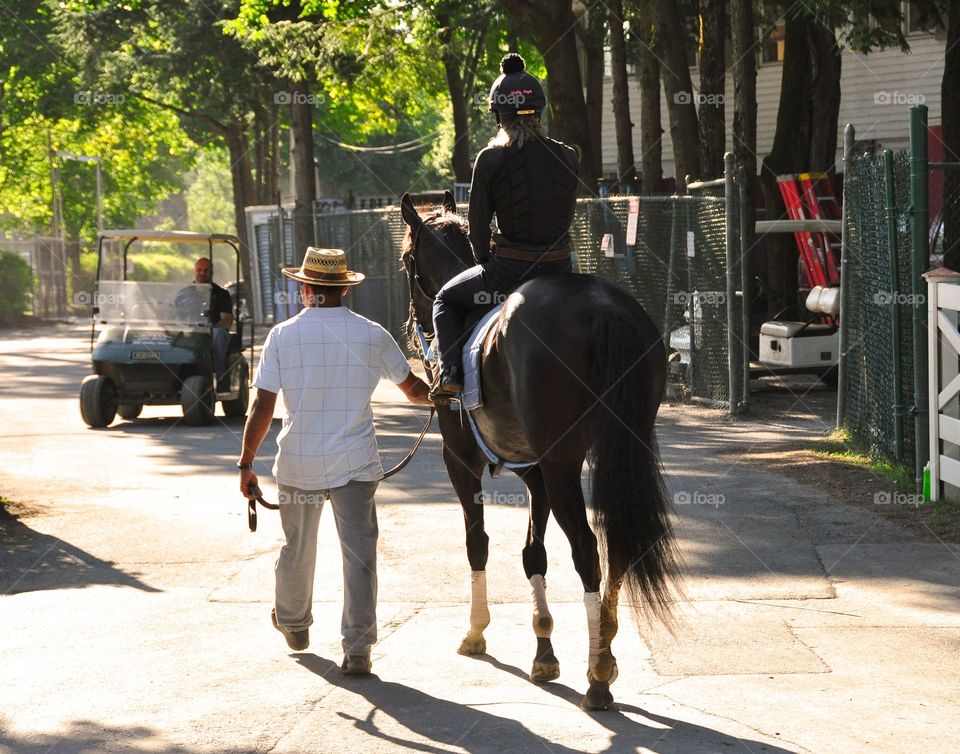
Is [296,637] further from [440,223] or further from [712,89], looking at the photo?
[712,89]

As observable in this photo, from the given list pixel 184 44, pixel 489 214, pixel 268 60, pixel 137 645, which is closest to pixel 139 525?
pixel 137 645

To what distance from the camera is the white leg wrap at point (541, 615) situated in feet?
20.8

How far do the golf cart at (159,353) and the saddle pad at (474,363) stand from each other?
1028 centimetres

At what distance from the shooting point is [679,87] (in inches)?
903

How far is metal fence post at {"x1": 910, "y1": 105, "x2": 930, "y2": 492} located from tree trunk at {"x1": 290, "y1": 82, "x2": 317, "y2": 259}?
16746mm

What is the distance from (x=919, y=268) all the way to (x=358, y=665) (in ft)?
A: 19.7

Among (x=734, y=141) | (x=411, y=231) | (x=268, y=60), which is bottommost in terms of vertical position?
(x=411, y=231)

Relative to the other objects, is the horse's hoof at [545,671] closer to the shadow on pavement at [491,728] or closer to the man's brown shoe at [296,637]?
the shadow on pavement at [491,728]

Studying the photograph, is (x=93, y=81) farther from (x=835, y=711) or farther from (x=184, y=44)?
(x=835, y=711)

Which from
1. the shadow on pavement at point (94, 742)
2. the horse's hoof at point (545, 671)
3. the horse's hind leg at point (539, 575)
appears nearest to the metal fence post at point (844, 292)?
the horse's hind leg at point (539, 575)

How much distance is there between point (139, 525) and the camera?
34.2 feet

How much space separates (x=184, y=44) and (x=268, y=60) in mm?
12245

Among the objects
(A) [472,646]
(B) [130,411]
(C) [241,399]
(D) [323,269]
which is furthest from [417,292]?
(B) [130,411]

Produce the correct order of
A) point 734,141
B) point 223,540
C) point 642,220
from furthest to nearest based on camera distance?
point 734,141 → point 642,220 → point 223,540
